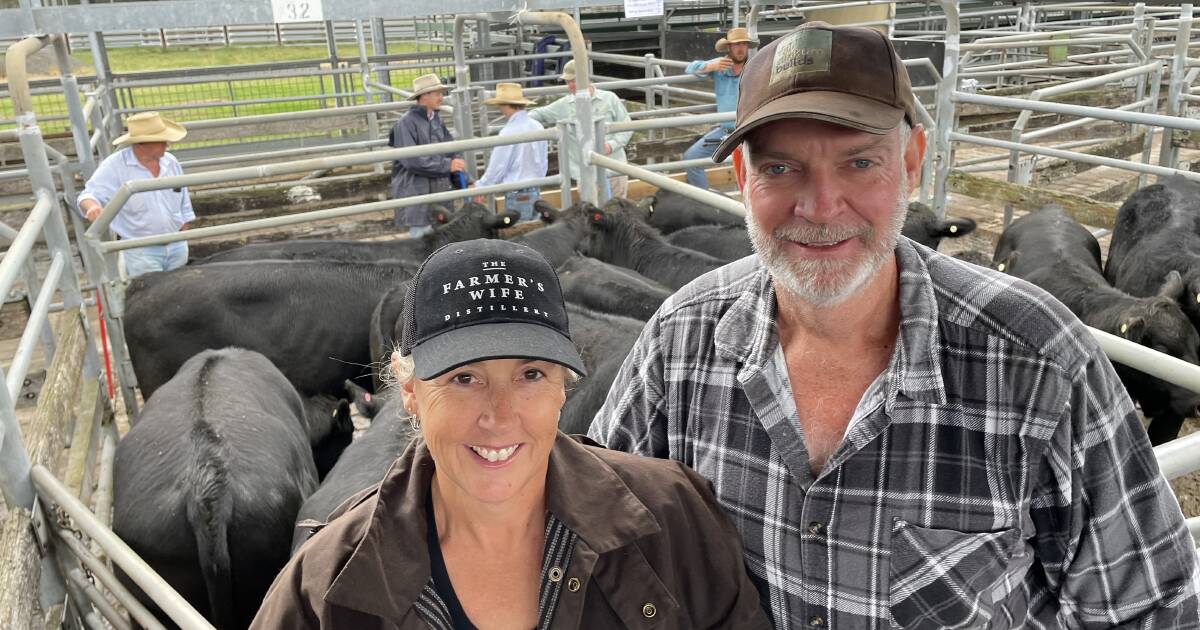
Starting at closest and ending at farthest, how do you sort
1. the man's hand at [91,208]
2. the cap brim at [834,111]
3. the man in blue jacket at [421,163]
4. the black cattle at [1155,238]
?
the cap brim at [834,111], the man's hand at [91,208], the black cattle at [1155,238], the man in blue jacket at [421,163]

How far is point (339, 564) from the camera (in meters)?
1.46

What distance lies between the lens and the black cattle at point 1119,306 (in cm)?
481

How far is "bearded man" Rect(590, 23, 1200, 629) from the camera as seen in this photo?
1.50 meters

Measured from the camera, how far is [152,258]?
5.64m

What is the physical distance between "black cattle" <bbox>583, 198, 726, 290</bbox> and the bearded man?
4284 millimetres

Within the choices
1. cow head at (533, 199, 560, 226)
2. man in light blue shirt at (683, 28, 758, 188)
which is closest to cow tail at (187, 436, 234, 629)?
cow head at (533, 199, 560, 226)

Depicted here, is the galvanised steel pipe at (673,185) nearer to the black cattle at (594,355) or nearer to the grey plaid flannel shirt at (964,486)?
the black cattle at (594,355)

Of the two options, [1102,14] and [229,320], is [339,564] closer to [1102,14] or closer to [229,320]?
[229,320]

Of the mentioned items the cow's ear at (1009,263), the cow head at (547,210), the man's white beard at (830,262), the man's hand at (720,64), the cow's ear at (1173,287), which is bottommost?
the cow's ear at (1009,263)

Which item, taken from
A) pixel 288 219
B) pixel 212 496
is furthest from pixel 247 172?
pixel 212 496

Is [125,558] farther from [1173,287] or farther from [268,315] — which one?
[1173,287]

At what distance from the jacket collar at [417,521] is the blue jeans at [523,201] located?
5.65 meters

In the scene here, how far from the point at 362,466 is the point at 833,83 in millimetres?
2447

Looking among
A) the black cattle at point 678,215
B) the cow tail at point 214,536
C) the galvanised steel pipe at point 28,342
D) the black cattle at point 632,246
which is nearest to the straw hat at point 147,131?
the galvanised steel pipe at point 28,342
